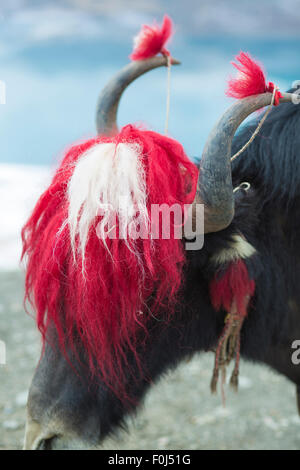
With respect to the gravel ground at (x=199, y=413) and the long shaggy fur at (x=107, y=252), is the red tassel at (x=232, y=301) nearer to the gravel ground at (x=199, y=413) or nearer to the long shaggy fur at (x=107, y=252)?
the long shaggy fur at (x=107, y=252)

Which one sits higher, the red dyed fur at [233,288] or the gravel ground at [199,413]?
the red dyed fur at [233,288]

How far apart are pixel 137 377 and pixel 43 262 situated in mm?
462

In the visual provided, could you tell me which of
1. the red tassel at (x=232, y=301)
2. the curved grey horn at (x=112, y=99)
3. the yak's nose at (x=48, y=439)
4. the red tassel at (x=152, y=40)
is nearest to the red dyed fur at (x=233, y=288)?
the red tassel at (x=232, y=301)

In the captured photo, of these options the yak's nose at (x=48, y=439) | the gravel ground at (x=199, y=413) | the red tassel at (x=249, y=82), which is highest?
the red tassel at (x=249, y=82)

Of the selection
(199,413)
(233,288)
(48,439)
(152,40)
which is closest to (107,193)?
(233,288)

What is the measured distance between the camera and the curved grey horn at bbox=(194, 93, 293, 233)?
4.20 feet

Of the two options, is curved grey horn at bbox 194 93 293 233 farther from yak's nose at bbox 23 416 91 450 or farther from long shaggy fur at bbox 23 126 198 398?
yak's nose at bbox 23 416 91 450

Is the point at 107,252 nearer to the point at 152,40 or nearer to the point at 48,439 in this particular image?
the point at 48,439

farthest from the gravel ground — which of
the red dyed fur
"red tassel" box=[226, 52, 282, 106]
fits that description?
"red tassel" box=[226, 52, 282, 106]

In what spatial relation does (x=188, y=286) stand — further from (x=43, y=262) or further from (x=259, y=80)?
(x=259, y=80)

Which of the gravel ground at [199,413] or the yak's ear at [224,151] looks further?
the gravel ground at [199,413]

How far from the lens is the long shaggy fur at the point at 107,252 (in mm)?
1305

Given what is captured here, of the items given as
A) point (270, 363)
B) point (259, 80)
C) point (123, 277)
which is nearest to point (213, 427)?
point (270, 363)

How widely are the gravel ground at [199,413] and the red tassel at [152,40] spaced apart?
1.37 m
